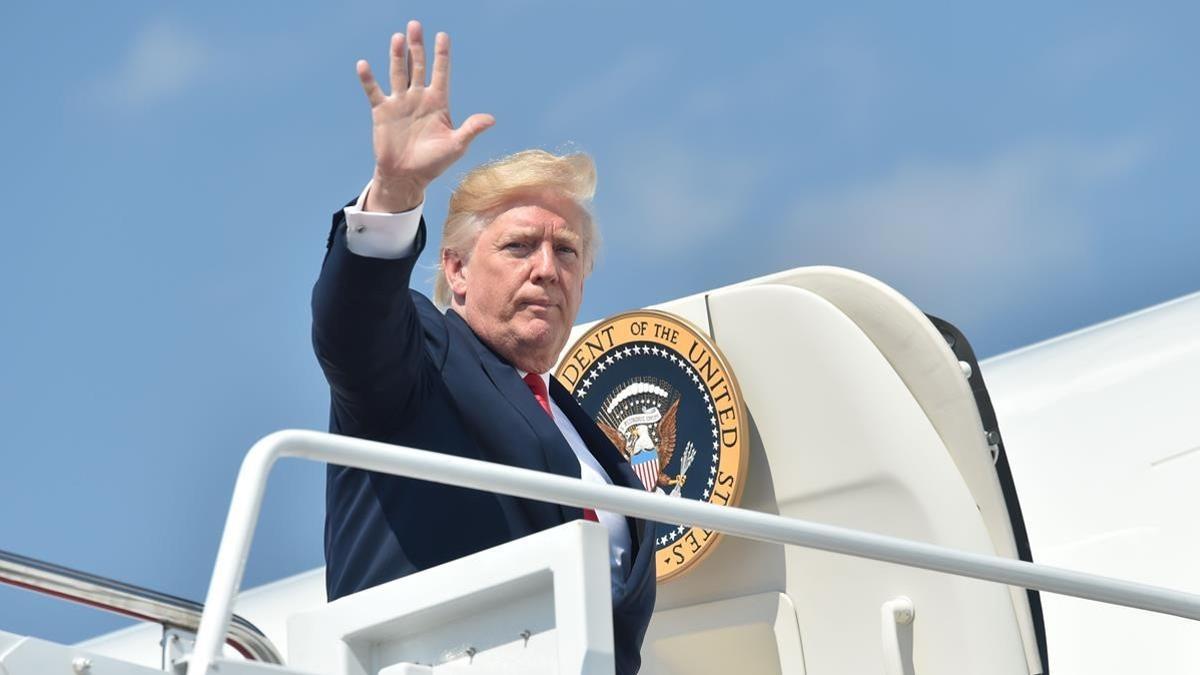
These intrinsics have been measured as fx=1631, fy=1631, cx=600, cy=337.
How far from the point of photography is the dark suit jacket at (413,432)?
2.99m

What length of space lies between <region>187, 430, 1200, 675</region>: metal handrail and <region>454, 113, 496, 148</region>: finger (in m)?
0.59

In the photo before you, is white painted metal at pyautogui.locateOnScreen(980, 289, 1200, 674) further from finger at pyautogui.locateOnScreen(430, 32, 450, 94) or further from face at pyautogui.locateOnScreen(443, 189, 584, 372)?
finger at pyautogui.locateOnScreen(430, 32, 450, 94)

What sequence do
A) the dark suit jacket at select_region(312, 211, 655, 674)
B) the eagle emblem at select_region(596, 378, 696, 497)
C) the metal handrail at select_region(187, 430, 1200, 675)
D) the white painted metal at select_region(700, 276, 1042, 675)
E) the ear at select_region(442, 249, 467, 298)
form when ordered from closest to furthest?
the metal handrail at select_region(187, 430, 1200, 675) → the dark suit jacket at select_region(312, 211, 655, 674) → the ear at select_region(442, 249, 467, 298) → the white painted metal at select_region(700, 276, 1042, 675) → the eagle emblem at select_region(596, 378, 696, 497)

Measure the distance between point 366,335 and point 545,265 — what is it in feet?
2.63

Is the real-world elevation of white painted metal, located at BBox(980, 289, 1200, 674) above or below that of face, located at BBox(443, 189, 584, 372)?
above

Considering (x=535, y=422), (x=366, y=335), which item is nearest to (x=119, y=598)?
(x=366, y=335)

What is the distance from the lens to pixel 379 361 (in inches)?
120

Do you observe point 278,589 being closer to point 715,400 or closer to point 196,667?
point 715,400

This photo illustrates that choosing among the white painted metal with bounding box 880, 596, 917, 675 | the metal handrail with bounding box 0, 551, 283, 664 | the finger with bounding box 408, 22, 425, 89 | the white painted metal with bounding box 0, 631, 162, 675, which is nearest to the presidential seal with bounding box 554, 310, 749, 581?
the white painted metal with bounding box 880, 596, 917, 675

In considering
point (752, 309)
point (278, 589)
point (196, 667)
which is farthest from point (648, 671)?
point (278, 589)

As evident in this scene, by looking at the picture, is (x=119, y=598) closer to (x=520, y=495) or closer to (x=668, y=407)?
(x=520, y=495)

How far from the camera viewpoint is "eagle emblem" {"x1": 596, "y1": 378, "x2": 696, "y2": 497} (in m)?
5.20

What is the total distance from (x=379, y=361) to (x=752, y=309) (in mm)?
2335

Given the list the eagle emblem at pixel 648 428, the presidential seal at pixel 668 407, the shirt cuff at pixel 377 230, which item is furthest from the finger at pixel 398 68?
the eagle emblem at pixel 648 428
